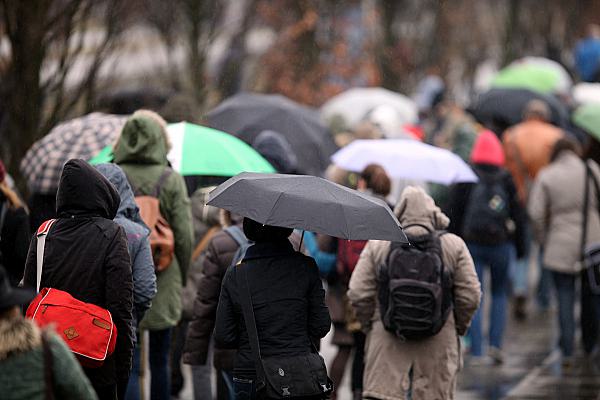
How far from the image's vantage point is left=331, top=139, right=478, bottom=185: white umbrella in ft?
35.3

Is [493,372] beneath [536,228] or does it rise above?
beneath

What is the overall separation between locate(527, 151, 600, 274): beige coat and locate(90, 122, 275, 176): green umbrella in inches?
129

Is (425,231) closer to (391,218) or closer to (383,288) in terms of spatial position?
(383,288)

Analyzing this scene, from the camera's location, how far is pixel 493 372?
39.7ft

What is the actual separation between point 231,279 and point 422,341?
1.74 m

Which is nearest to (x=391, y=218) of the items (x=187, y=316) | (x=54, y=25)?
(x=187, y=316)

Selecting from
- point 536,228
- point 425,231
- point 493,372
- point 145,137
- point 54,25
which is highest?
point 54,25

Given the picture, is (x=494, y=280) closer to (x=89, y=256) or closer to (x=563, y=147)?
(x=563, y=147)

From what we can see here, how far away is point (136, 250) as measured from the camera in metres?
7.72

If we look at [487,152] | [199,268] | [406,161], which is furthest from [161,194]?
[487,152]

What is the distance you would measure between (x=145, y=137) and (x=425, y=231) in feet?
6.32

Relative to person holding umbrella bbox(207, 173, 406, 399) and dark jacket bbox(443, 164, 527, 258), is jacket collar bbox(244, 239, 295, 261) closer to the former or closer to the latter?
person holding umbrella bbox(207, 173, 406, 399)

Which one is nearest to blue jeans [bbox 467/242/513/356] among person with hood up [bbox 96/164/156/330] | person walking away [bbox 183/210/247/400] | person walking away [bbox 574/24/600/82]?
person walking away [bbox 183/210/247/400]

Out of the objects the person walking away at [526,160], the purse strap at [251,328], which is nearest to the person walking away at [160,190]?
the purse strap at [251,328]
